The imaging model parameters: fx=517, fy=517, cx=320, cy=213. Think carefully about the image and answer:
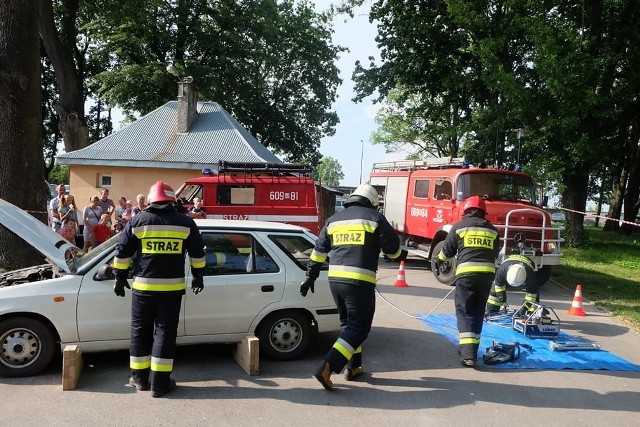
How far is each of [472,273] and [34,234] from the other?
183 inches

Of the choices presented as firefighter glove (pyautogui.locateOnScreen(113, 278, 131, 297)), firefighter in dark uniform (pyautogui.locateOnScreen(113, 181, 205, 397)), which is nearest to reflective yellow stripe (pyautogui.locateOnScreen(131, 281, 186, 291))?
firefighter in dark uniform (pyautogui.locateOnScreen(113, 181, 205, 397))

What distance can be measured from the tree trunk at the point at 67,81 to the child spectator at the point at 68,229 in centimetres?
915

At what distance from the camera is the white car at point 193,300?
4746 mm

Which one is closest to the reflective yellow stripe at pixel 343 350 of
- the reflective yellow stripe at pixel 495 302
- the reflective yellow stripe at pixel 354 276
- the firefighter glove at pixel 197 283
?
the reflective yellow stripe at pixel 354 276

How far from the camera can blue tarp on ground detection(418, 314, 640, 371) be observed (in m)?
5.83

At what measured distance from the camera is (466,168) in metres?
11.5

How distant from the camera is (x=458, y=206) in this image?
11.0 meters

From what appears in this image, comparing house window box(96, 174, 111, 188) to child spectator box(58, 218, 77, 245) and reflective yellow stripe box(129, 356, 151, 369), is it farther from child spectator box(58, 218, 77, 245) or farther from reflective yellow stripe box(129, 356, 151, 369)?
reflective yellow stripe box(129, 356, 151, 369)

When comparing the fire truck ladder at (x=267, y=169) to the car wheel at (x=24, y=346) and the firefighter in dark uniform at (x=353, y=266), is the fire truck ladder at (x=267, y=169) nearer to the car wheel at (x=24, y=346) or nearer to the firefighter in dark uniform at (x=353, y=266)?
the firefighter in dark uniform at (x=353, y=266)

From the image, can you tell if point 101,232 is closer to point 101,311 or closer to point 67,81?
point 101,311

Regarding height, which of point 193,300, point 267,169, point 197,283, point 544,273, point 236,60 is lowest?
point 544,273

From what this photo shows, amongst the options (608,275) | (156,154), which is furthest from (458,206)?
(156,154)

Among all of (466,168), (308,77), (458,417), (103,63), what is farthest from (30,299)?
(308,77)

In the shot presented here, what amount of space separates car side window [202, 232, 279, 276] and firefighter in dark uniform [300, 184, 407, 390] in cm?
64
